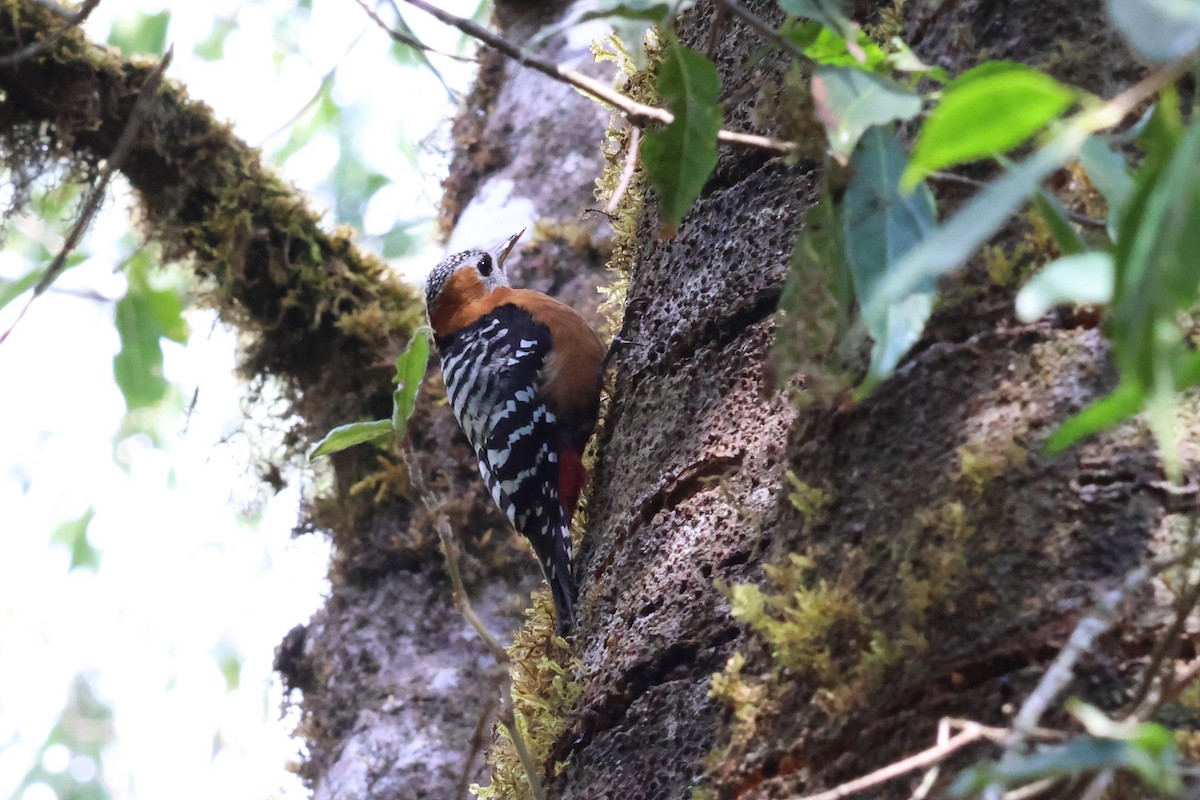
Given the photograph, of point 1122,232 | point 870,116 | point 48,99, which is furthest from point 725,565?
point 48,99

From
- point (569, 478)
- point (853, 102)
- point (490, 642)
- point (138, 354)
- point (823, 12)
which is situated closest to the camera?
point (853, 102)

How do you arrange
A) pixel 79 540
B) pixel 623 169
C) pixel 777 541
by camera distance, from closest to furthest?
pixel 777 541
pixel 623 169
pixel 79 540

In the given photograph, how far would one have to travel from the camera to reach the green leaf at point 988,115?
2.27ft

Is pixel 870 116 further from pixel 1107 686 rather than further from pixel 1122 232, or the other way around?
pixel 1107 686

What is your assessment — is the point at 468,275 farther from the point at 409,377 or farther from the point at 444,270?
the point at 409,377

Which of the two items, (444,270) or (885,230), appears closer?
(885,230)

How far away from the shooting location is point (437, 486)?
143 inches

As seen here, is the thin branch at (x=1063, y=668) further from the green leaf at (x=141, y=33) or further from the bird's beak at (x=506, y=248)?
the green leaf at (x=141, y=33)

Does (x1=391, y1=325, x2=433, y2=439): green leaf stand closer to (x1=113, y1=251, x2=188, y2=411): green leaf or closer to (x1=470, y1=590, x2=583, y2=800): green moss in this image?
(x1=470, y1=590, x2=583, y2=800): green moss

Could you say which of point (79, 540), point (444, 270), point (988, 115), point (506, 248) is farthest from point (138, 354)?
point (988, 115)

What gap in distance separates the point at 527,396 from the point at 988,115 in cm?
294

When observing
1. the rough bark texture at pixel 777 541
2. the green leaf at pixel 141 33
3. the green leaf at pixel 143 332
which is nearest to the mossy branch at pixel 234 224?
the green leaf at pixel 143 332

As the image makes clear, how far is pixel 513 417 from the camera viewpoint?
3.50 metres

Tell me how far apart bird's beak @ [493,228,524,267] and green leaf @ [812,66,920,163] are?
284 cm
